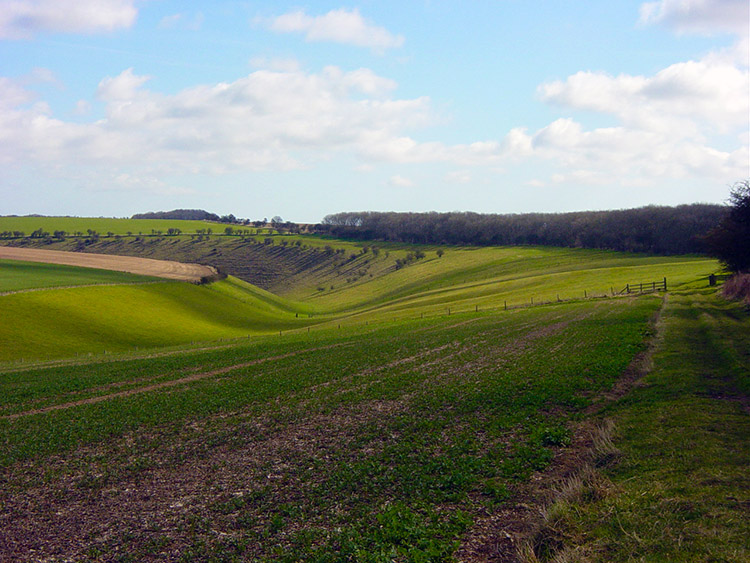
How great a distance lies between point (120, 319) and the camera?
69875mm

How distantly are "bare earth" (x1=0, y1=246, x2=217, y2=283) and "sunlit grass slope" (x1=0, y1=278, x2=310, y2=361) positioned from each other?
36.0ft

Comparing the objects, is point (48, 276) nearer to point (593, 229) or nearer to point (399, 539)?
point (399, 539)

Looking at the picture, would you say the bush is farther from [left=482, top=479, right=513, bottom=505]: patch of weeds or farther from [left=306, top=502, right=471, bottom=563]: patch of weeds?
[left=306, top=502, right=471, bottom=563]: patch of weeds

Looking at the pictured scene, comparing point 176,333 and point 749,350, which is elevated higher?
point 749,350

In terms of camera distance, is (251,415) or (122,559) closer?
(122,559)

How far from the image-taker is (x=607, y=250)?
12681cm

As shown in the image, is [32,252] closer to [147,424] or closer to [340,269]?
[340,269]

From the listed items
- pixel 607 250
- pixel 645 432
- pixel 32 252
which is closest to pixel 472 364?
pixel 645 432

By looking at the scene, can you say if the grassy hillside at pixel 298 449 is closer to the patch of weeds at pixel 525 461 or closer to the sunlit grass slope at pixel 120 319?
the patch of weeds at pixel 525 461

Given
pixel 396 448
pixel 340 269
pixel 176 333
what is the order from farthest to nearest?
1. pixel 340 269
2. pixel 176 333
3. pixel 396 448

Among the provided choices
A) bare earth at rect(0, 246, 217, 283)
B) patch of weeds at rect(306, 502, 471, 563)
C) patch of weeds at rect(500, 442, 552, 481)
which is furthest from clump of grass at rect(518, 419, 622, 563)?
bare earth at rect(0, 246, 217, 283)

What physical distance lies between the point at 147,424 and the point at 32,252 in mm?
118521

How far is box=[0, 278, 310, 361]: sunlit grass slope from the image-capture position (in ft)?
186

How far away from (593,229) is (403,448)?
134 m
